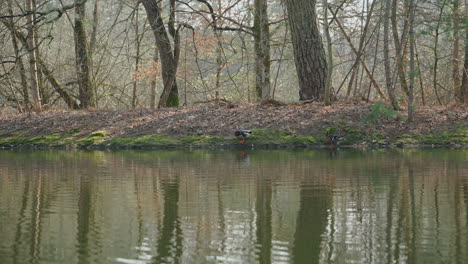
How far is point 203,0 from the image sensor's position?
21703 millimetres

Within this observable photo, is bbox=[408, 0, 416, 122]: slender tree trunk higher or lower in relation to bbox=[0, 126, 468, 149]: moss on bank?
higher

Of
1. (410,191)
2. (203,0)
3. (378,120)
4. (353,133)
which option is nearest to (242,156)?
(353,133)

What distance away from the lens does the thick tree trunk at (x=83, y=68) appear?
79.9 feet

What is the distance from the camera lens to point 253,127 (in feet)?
58.4

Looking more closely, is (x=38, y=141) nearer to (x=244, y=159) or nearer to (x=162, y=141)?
(x=162, y=141)

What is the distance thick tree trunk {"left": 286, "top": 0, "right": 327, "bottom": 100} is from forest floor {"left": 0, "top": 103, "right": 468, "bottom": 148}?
3.43 ft

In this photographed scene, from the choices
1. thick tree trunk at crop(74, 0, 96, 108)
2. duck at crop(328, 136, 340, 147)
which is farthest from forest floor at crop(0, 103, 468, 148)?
thick tree trunk at crop(74, 0, 96, 108)

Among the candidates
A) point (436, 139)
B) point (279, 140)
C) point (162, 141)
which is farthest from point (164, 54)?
point (436, 139)

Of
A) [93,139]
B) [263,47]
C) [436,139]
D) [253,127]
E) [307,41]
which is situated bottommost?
[436,139]

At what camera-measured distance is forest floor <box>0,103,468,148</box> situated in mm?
16969

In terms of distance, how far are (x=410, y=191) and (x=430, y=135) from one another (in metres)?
9.53

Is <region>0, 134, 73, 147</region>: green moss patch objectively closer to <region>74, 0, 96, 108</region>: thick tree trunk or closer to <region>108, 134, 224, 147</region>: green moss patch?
<region>108, 134, 224, 147</region>: green moss patch

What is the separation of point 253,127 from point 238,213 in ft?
37.4

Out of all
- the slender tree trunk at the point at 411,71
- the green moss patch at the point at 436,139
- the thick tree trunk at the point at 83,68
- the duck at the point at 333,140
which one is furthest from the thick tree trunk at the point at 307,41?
the thick tree trunk at the point at 83,68
